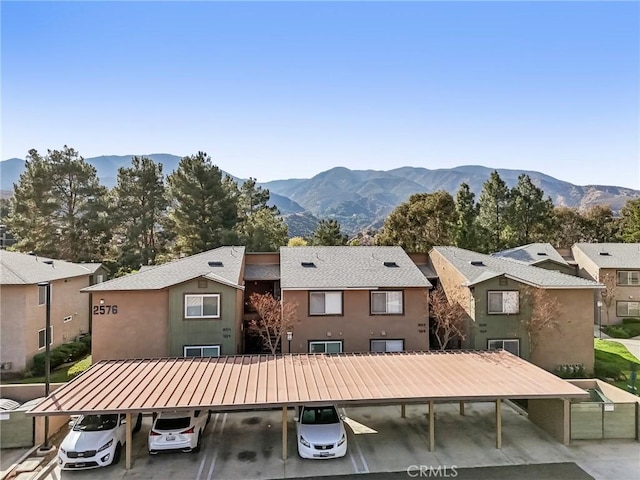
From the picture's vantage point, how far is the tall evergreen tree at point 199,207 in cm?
4351

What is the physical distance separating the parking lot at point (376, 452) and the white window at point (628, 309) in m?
24.7

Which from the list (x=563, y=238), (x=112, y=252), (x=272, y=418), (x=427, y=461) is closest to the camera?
(x=427, y=461)

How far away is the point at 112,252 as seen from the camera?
45.0 m

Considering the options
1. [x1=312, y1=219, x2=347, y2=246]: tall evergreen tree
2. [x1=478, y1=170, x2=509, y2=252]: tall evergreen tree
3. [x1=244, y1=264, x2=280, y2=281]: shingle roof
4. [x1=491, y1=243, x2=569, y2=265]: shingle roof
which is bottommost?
[x1=244, y1=264, x2=280, y2=281]: shingle roof

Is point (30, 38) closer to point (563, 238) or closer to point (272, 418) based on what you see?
point (272, 418)

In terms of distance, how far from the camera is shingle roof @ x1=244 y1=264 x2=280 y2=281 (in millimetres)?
24719

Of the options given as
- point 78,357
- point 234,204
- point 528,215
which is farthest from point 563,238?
point 78,357

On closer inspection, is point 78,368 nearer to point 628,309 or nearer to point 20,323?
point 20,323

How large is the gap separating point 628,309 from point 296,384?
110 ft

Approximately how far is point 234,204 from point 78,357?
902 inches

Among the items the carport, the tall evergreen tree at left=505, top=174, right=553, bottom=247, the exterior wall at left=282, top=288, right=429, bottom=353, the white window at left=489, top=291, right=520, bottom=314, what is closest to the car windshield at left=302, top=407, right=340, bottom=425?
the carport

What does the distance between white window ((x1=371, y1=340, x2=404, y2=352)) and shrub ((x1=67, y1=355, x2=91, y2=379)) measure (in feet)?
48.5

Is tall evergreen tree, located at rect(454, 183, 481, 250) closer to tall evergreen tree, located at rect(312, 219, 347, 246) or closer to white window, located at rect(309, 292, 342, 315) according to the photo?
tall evergreen tree, located at rect(312, 219, 347, 246)

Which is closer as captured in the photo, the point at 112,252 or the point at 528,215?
the point at 112,252
